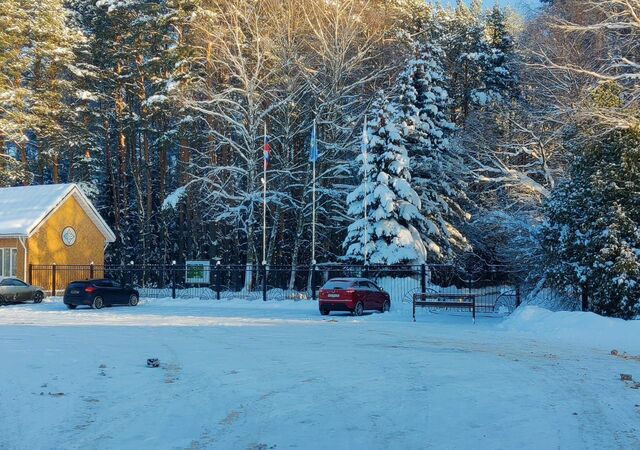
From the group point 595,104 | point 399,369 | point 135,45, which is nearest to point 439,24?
point 135,45

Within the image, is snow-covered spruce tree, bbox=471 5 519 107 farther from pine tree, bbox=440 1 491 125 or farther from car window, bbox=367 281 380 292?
car window, bbox=367 281 380 292

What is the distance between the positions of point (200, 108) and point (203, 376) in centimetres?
3049

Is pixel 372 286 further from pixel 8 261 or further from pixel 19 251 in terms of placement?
pixel 8 261

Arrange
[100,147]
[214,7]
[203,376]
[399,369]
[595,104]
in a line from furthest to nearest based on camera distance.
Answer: [100,147] → [214,7] → [595,104] → [399,369] → [203,376]

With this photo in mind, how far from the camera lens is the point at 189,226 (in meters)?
48.7

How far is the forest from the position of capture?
2359 cm

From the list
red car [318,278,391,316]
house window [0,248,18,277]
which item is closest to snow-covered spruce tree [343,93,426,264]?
red car [318,278,391,316]

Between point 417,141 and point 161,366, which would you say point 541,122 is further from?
point 161,366

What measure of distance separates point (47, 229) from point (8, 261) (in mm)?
2832

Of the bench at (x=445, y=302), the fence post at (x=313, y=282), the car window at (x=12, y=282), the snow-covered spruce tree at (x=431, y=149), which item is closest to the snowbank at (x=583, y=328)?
the bench at (x=445, y=302)

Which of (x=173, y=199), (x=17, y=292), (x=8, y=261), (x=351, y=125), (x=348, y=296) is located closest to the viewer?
(x=348, y=296)

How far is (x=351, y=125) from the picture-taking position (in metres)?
41.2

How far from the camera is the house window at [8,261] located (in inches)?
1532

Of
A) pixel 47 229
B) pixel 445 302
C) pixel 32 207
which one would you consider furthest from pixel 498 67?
pixel 32 207
